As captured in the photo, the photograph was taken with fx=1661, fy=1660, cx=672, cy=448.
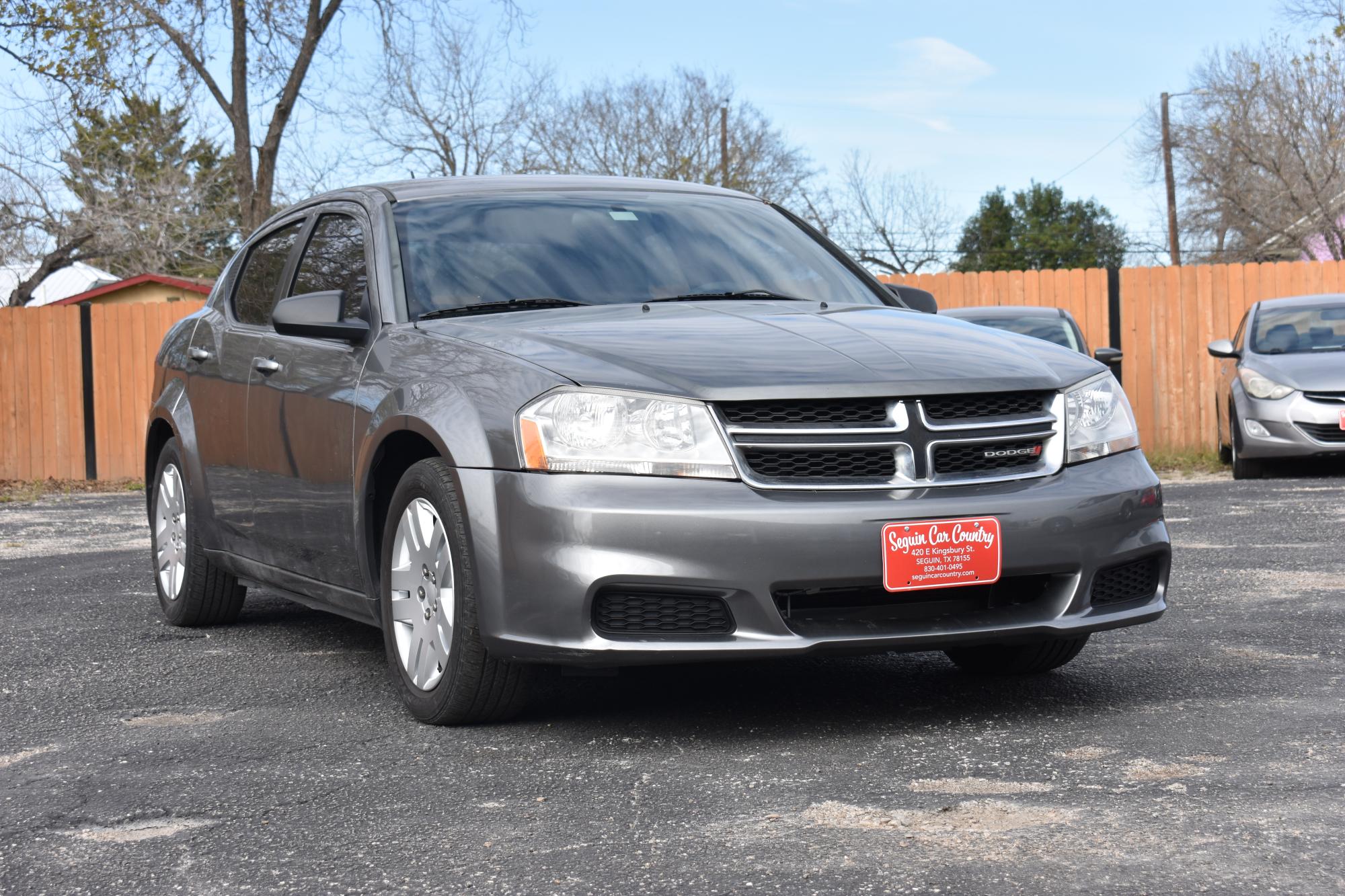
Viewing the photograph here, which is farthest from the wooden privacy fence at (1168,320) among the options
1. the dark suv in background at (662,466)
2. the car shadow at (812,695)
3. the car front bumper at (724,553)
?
the car front bumper at (724,553)

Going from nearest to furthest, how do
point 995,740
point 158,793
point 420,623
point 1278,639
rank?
point 158,793 < point 995,740 < point 420,623 < point 1278,639

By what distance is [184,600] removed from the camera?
6.60m

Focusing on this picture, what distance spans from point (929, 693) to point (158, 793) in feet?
7.20

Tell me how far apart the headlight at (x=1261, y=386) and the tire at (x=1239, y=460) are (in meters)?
0.28

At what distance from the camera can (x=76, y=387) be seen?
1759 cm

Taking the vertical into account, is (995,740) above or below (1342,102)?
below

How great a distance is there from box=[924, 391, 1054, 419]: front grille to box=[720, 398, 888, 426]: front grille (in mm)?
180

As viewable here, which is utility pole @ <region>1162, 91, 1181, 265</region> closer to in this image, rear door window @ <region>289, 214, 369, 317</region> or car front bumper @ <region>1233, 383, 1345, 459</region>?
car front bumper @ <region>1233, 383, 1345, 459</region>

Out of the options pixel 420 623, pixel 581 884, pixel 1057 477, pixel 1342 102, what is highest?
pixel 1342 102

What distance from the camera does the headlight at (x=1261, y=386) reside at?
13.1 metres

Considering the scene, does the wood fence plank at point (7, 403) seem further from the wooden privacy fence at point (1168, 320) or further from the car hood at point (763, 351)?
the car hood at point (763, 351)

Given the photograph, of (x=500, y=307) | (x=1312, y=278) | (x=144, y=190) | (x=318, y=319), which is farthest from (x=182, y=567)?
(x=144, y=190)

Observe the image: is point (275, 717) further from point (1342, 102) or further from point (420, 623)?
point (1342, 102)

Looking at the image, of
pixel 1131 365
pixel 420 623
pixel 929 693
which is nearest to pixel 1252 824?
pixel 929 693
